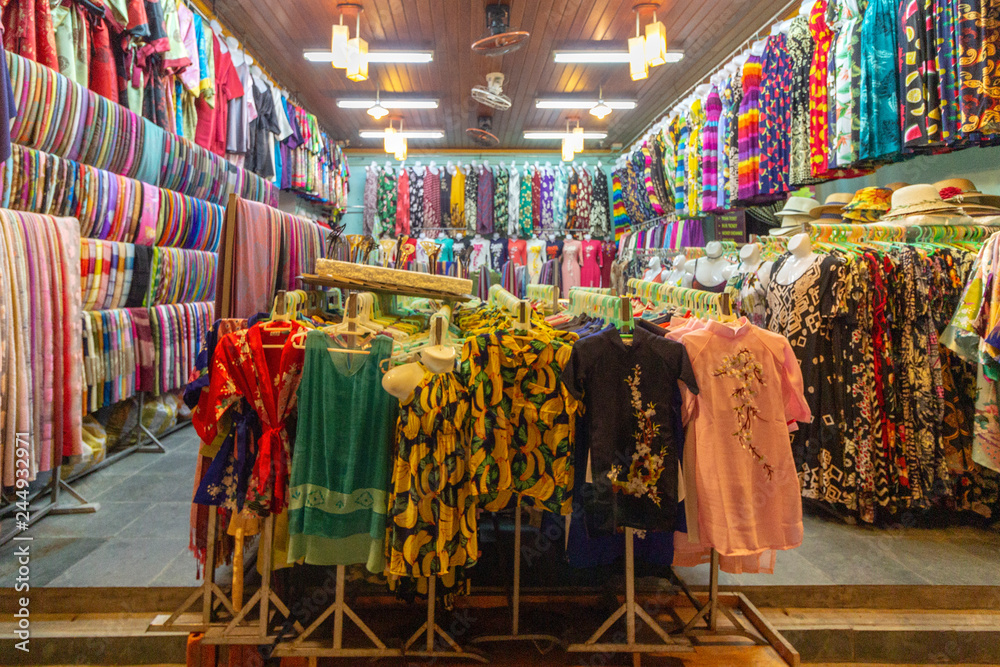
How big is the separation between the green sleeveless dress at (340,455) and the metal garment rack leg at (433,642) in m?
0.25

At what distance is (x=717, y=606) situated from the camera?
2023 millimetres

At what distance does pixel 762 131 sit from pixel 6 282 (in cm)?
436

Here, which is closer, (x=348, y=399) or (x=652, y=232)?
(x=348, y=399)

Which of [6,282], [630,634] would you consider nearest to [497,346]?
[630,634]

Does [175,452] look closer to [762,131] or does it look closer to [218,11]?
[218,11]

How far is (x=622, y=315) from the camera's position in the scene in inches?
69.2

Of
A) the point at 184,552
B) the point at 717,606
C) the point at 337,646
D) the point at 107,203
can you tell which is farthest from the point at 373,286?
the point at 107,203

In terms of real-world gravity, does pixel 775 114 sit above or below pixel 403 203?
below

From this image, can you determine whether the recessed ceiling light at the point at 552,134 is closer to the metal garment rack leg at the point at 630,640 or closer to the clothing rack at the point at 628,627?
the clothing rack at the point at 628,627

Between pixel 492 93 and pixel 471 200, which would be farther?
pixel 471 200

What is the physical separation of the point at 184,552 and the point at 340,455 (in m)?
1.15

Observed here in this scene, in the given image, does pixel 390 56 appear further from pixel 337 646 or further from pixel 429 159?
pixel 337 646

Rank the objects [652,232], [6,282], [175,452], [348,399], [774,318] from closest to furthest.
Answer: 1. [348,399]
2. [6,282]
3. [774,318]
4. [175,452]
5. [652,232]

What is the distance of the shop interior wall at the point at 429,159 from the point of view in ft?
Result: 29.1
